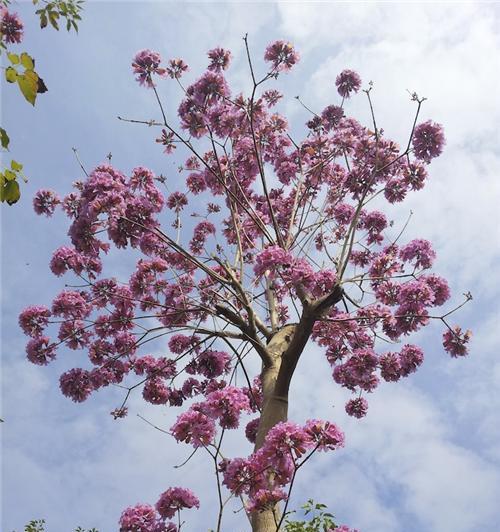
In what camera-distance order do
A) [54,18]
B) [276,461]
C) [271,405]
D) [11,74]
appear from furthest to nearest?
1. [271,405]
2. [276,461]
3. [54,18]
4. [11,74]

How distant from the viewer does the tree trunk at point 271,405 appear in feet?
19.0

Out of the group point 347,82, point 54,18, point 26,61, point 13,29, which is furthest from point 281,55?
point 26,61

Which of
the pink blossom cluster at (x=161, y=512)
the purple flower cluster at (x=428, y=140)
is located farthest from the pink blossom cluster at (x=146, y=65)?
the pink blossom cluster at (x=161, y=512)

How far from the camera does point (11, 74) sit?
2.50 metres

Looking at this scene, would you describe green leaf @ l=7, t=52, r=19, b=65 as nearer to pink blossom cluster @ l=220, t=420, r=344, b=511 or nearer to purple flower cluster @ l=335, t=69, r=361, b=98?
pink blossom cluster @ l=220, t=420, r=344, b=511

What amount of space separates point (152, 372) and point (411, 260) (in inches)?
187

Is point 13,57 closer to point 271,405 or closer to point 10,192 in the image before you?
point 10,192

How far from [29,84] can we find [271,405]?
5241mm

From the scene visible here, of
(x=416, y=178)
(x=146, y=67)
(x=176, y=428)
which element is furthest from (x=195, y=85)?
(x=176, y=428)

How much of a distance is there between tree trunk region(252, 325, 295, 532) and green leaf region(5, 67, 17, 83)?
4.74 m

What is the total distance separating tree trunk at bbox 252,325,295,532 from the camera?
578 centimetres

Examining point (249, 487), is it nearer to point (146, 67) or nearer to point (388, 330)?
point (388, 330)

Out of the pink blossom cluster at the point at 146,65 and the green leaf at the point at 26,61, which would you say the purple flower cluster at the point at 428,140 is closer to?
the pink blossom cluster at the point at 146,65

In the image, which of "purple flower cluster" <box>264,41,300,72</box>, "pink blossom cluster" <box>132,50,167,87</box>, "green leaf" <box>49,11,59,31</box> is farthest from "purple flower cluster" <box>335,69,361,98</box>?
"green leaf" <box>49,11,59,31</box>
